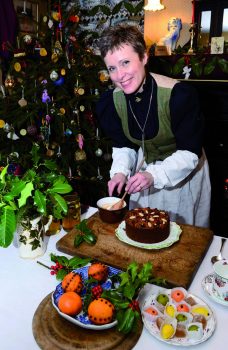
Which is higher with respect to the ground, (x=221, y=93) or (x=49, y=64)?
(x=49, y=64)

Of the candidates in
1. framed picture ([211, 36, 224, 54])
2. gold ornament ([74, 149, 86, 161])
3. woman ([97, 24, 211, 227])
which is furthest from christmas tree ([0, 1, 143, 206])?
woman ([97, 24, 211, 227])

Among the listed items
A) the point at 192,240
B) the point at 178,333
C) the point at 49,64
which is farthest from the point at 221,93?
the point at 178,333

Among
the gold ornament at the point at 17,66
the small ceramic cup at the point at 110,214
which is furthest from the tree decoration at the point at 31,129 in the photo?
the small ceramic cup at the point at 110,214

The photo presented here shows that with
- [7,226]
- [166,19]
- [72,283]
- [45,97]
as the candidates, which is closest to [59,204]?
[7,226]

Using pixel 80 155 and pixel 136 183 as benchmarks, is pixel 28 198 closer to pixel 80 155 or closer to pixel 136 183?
pixel 136 183

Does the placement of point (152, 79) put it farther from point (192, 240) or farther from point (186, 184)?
point (192, 240)

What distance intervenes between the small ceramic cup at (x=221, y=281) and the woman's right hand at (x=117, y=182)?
0.68 metres

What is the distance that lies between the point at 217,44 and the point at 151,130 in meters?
1.48

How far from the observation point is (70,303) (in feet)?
2.64

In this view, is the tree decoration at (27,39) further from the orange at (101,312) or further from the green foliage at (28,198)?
the orange at (101,312)

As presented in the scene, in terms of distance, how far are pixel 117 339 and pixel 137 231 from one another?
1.46 feet

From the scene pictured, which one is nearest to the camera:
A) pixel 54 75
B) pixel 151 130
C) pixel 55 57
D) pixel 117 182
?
pixel 117 182

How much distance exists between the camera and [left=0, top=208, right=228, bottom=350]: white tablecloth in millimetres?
783

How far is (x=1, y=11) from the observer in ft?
10.3
